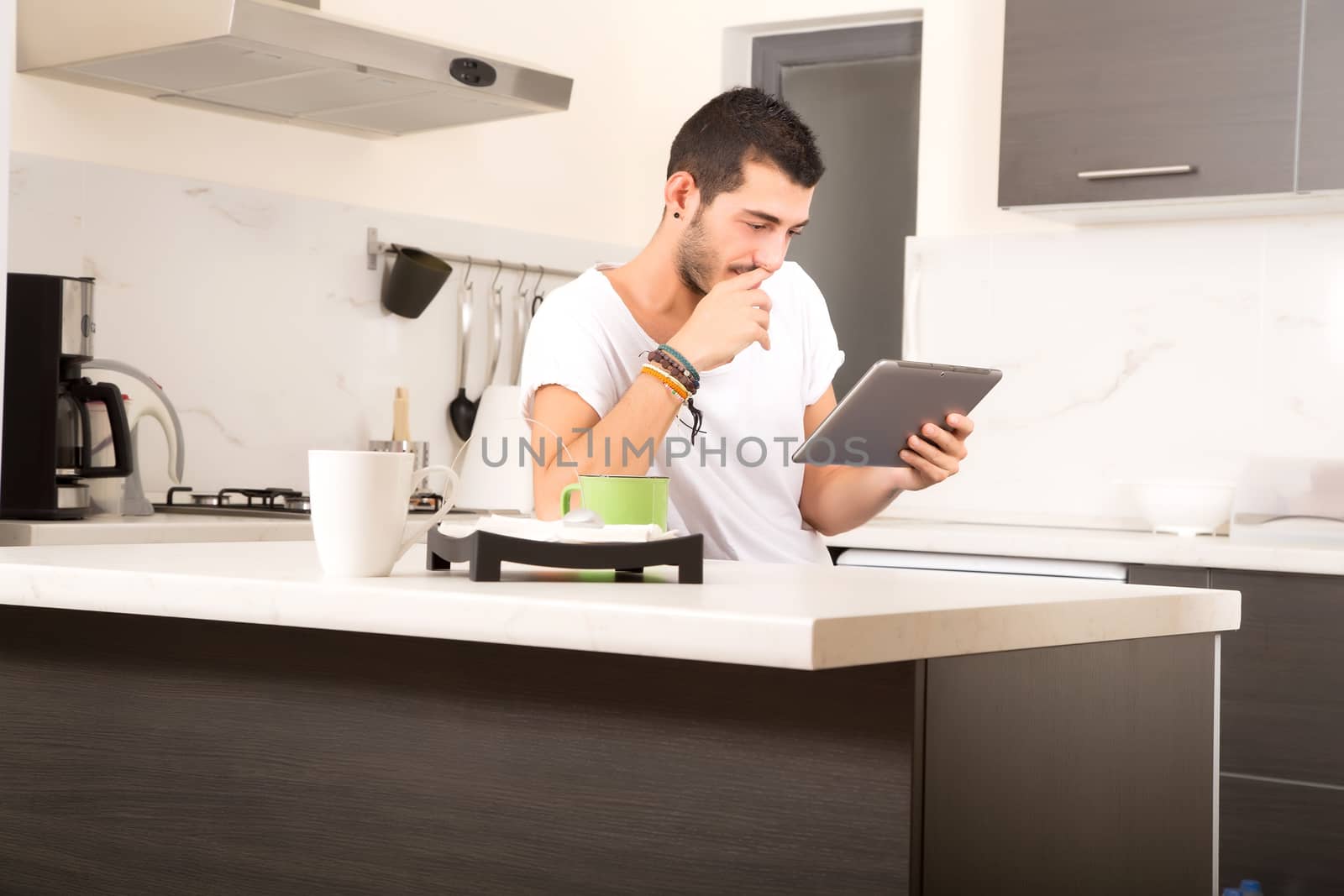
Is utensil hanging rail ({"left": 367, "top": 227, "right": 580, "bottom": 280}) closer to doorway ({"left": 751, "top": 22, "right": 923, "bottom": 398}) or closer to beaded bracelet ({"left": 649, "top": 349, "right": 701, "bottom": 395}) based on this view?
doorway ({"left": 751, "top": 22, "right": 923, "bottom": 398})

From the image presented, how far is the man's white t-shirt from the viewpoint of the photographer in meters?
2.03

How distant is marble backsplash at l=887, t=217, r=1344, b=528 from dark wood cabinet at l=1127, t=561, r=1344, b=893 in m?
0.63

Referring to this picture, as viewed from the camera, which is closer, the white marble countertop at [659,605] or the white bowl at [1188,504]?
the white marble countertop at [659,605]

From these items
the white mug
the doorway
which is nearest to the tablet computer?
the white mug

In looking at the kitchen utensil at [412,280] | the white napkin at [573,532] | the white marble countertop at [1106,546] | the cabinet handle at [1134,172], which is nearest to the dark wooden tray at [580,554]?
the white napkin at [573,532]

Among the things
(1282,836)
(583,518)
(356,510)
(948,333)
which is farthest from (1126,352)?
(356,510)

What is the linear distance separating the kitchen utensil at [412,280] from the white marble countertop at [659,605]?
6.62 ft

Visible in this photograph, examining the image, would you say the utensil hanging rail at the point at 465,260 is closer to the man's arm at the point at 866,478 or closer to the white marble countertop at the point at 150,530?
the white marble countertop at the point at 150,530

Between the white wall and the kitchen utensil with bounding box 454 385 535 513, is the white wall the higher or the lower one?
the higher one

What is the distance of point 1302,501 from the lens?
315 centimetres

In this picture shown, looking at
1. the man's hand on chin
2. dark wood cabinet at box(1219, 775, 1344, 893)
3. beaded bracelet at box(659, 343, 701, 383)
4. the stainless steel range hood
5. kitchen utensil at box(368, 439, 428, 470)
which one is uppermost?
the stainless steel range hood

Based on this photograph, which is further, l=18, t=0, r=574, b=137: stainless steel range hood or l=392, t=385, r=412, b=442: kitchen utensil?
l=392, t=385, r=412, b=442: kitchen utensil

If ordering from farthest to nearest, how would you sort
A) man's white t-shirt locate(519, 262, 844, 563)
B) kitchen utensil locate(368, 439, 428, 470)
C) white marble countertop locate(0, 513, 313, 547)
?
kitchen utensil locate(368, 439, 428, 470)
white marble countertop locate(0, 513, 313, 547)
man's white t-shirt locate(519, 262, 844, 563)

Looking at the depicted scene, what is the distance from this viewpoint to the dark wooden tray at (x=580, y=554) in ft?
4.00
